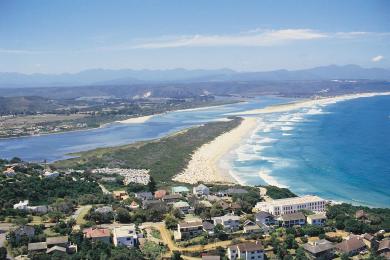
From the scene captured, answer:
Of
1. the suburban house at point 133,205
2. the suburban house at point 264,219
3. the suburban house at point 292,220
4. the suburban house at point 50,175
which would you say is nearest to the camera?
the suburban house at point 264,219

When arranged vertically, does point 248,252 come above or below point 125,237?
below

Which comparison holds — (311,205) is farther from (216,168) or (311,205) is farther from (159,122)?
(159,122)

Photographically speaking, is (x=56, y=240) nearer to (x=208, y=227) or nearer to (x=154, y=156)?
(x=208, y=227)

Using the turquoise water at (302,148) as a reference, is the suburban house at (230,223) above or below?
above

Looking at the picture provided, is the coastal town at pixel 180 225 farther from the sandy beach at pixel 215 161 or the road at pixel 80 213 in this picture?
the sandy beach at pixel 215 161

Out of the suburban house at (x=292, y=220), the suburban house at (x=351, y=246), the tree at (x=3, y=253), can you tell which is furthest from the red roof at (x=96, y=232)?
the suburban house at (x=351, y=246)

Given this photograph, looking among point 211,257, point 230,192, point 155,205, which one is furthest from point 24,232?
point 230,192

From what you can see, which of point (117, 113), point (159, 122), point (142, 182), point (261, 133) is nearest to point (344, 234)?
point (142, 182)
